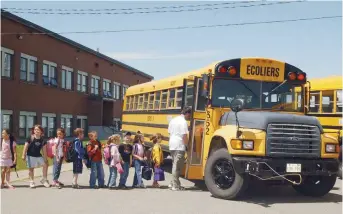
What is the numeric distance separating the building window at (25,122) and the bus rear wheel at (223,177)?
795 inches

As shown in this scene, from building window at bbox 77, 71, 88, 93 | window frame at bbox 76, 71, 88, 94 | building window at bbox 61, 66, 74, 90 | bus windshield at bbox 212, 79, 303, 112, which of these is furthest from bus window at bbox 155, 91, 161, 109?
building window at bbox 77, 71, 88, 93

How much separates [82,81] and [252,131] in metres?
29.6

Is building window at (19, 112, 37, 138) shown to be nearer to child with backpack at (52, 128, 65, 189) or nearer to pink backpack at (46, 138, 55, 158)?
pink backpack at (46, 138, 55, 158)

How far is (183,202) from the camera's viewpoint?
7.75 metres

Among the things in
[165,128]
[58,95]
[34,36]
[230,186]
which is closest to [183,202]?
[230,186]

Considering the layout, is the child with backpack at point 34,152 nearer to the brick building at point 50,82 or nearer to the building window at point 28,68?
the brick building at point 50,82

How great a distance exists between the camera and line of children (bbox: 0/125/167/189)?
940 centimetres

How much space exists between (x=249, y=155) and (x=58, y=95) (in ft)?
83.3

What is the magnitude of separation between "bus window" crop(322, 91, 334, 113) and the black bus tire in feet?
16.5

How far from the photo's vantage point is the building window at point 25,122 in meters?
26.2

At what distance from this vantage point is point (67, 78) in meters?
32.9

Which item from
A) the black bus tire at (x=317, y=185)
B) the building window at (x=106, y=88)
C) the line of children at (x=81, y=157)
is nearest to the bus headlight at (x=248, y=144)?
the black bus tire at (x=317, y=185)

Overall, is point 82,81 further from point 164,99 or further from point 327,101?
point 327,101

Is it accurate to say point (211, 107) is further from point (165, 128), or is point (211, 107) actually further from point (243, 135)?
point (165, 128)
